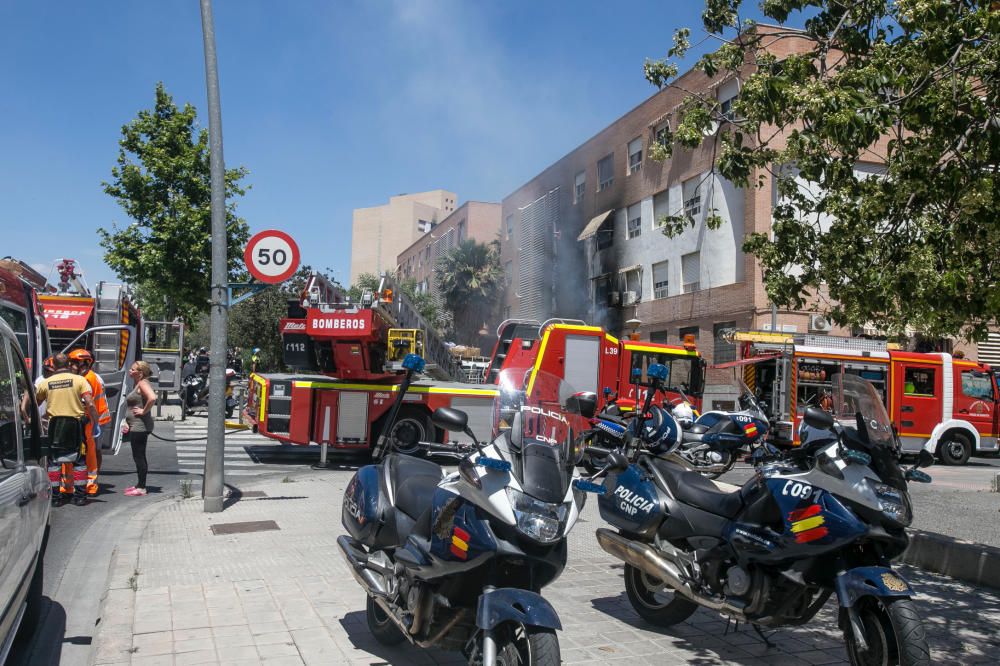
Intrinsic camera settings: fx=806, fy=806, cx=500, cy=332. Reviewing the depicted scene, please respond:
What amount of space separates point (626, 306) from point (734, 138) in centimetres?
2456

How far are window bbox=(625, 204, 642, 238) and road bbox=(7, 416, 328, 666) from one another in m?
17.7

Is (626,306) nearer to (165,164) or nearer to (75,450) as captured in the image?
(165,164)

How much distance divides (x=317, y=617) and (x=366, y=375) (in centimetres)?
879

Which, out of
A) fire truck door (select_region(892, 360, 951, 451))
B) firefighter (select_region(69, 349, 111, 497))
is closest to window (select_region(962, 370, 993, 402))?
fire truck door (select_region(892, 360, 951, 451))

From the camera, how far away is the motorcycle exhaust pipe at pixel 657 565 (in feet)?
14.0

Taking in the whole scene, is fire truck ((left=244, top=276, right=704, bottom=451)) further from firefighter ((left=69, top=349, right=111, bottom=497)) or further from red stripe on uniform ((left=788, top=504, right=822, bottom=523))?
red stripe on uniform ((left=788, top=504, right=822, bottom=523))

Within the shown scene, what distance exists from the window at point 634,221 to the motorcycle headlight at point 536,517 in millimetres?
28134

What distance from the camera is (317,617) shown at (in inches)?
196

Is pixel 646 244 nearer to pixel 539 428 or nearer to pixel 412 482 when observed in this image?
pixel 412 482

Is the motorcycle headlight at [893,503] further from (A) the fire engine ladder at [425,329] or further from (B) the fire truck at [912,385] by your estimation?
(B) the fire truck at [912,385]

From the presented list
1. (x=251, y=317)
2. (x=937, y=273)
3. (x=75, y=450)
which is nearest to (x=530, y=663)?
→ (x=75, y=450)

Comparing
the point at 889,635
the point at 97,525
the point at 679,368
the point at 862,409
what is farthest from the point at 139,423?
the point at 679,368

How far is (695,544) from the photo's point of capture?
4.54 meters

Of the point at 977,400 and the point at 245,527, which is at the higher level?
the point at 977,400
